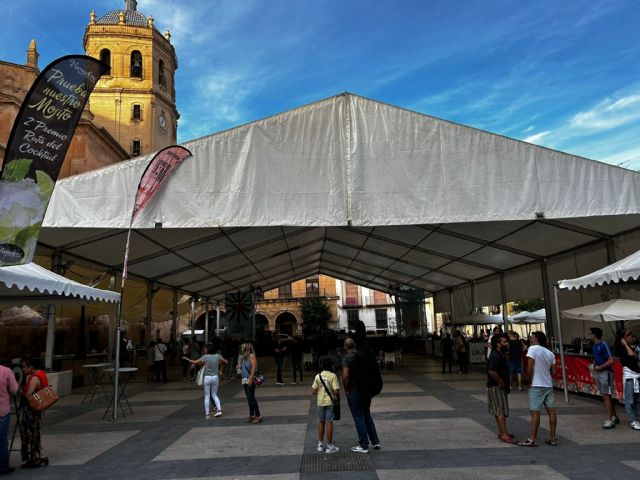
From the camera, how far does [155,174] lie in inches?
403

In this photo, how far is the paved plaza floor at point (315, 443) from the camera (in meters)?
5.44

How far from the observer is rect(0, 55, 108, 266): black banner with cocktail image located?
635cm

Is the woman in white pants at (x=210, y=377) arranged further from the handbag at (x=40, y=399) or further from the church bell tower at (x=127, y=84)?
the church bell tower at (x=127, y=84)

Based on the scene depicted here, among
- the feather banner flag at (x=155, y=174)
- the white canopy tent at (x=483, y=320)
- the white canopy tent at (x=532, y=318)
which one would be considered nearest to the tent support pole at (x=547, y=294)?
the white canopy tent at (x=483, y=320)

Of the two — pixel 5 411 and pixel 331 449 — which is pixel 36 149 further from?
pixel 331 449

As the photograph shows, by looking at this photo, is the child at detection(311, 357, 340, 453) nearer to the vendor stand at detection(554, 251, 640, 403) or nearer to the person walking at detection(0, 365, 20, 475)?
the person walking at detection(0, 365, 20, 475)

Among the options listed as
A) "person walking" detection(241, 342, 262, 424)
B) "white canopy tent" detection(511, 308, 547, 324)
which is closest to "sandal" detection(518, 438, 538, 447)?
"person walking" detection(241, 342, 262, 424)

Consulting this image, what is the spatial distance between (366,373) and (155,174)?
6619mm

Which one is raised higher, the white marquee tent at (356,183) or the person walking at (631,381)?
the white marquee tent at (356,183)

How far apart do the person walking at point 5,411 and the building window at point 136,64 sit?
1635 inches

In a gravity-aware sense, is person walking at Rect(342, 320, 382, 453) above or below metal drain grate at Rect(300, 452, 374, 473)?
above

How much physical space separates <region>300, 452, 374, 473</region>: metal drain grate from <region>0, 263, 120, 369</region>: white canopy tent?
454 centimetres

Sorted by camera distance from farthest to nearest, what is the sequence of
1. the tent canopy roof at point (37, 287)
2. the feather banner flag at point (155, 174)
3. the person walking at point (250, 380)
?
the feather banner flag at point (155, 174) < the person walking at point (250, 380) < the tent canopy roof at point (37, 287)

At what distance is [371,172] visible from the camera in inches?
427
